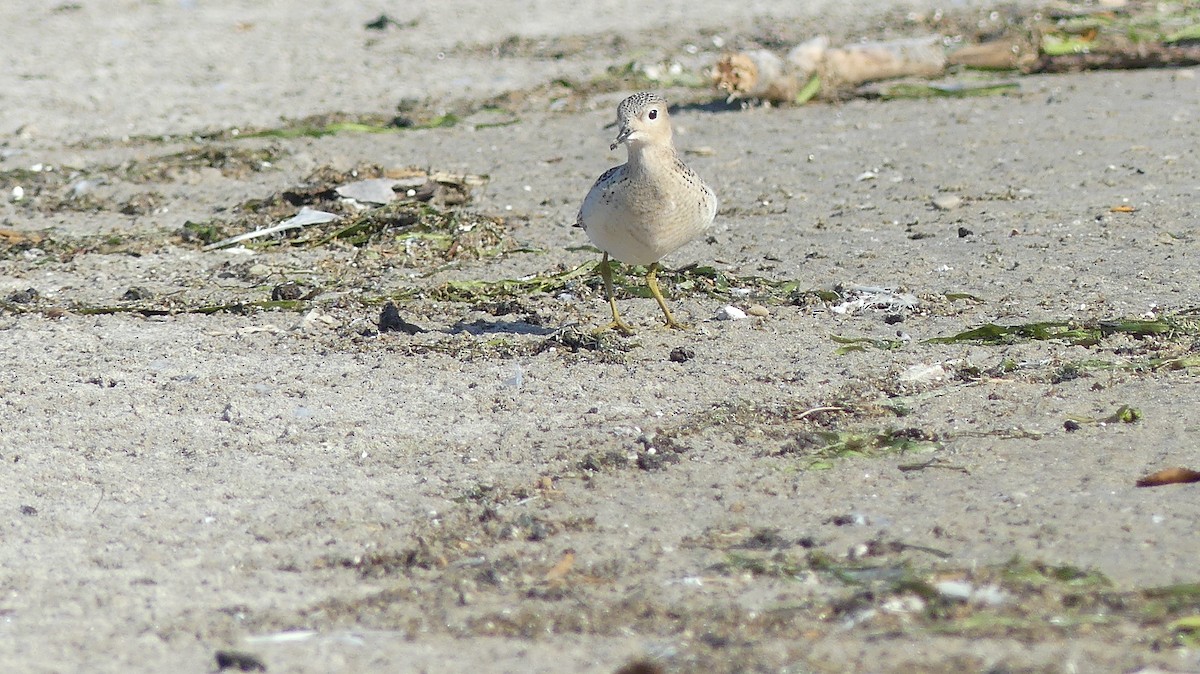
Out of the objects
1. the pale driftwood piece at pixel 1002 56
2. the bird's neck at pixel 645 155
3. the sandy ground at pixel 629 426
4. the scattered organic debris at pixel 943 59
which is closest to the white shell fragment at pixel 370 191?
the sandy ground at pixel 629 426

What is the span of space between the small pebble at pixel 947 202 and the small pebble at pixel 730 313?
186 cm

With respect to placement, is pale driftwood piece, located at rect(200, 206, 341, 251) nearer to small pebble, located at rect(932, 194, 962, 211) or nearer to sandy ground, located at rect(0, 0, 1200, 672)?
sandy ground, located at rect(0, 0, 1200, 672)

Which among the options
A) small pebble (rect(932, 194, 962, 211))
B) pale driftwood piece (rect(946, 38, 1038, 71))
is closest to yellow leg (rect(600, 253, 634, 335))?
small pebble (rect(932, 194, 962, 211))

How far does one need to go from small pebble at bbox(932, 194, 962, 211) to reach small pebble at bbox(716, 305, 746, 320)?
1863 millimetres

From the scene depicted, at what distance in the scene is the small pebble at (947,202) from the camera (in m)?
7.50

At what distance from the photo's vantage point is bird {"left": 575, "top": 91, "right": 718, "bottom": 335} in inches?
228

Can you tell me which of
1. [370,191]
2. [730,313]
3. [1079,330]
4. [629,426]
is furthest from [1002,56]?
[629,426]

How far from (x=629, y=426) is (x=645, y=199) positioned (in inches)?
48.3

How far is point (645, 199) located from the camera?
578cm

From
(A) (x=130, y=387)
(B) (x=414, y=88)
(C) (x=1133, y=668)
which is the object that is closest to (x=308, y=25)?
(B) (x=414, y=88)

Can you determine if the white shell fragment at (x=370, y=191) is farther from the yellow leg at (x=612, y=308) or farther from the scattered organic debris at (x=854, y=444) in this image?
the scattered organic debris at (x=854, y=444)

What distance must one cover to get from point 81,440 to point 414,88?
725cm

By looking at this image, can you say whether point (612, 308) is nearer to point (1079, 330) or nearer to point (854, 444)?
point (854, 444)

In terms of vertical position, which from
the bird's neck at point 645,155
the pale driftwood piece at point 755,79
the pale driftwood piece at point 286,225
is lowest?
the pale driftwood piece at point 286,225
